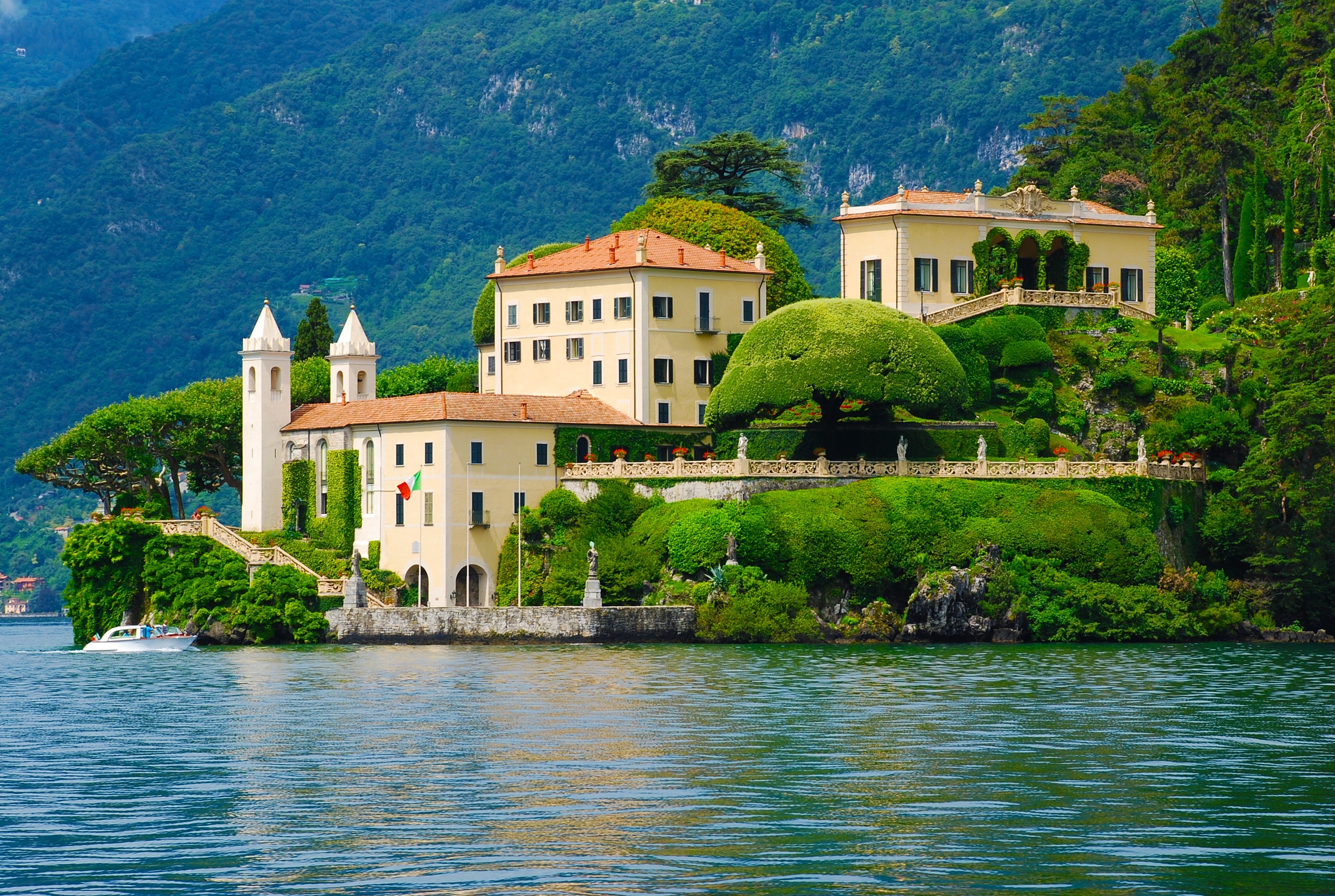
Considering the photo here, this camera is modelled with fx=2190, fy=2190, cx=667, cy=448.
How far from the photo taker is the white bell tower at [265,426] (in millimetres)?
88250

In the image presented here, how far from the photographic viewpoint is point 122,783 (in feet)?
123

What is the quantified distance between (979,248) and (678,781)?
2289 inches

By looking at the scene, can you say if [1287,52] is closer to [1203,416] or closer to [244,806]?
[1203,416]

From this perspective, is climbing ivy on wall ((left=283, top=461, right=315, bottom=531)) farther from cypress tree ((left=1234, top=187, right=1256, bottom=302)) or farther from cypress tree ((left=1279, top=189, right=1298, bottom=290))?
cypress tree ((left=1279, top=189, right=1298, bottom=290))

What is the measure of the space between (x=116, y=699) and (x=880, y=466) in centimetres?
3235

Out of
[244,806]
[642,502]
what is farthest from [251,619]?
[244,806]

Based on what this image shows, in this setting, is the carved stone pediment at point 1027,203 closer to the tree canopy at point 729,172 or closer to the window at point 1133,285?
the window at point 1133,285

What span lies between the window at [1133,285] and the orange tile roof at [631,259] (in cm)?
1631

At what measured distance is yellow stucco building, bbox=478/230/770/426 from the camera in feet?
289

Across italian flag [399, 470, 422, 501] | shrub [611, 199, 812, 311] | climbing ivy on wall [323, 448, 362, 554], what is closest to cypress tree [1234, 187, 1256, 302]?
shrub [611, 199, 812, 311]

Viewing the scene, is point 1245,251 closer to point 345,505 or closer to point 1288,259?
point 1288,259

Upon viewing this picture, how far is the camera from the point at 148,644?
262ft

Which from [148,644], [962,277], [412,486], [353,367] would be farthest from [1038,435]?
[148,644]

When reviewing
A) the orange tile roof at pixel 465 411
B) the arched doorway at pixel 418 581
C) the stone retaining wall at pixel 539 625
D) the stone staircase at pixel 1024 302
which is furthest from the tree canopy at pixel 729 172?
the stone retaining wall at pixel 539 625
